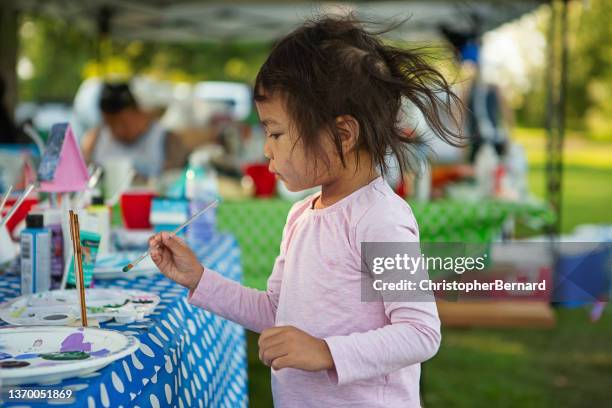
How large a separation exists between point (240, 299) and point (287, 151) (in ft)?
1.05

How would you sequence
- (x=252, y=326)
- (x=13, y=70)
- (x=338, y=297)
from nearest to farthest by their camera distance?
(x=338, y=297) → (x=252, y=326) → (x=13, y=70)

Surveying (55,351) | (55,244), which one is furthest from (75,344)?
(55,244)

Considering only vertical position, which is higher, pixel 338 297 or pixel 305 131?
pixel 305 131

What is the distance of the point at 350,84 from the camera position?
134 cm

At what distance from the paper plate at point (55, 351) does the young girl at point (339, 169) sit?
27 cm

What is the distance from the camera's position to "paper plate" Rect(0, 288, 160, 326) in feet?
4.56

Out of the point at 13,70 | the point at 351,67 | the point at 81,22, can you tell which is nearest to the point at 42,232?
the point at 351,67

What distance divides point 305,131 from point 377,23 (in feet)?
1.10

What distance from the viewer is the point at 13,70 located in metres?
8.30

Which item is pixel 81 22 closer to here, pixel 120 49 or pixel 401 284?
pixel 401 284

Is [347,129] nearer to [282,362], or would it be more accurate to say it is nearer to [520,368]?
[282,362]

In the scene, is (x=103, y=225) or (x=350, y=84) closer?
(x=350, y=84)

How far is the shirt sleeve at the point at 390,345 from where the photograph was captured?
3.88ft

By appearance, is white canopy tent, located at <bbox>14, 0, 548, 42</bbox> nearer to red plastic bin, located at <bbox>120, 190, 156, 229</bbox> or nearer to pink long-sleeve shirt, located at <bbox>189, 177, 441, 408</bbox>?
red plastic bin, located at <bbox>120, 190, 156, 229</bbox>
